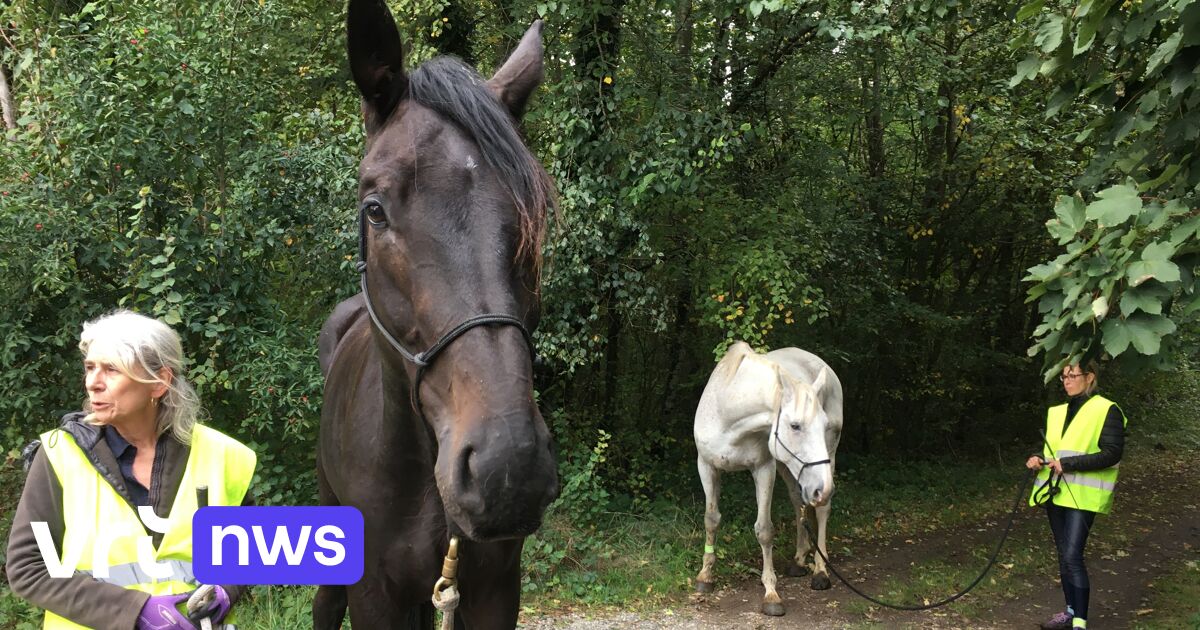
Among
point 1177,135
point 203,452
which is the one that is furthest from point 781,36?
point 203,452

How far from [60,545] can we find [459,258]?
47.0 inches

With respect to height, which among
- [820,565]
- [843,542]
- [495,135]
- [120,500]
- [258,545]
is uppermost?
[495,135]

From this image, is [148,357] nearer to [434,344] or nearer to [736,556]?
[434,344]

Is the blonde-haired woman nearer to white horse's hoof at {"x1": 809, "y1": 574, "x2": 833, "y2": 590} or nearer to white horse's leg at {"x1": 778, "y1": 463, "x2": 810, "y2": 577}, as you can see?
white horse's hoof at {"x1": 809, "y1": 574, "x2": 833, "y2": 590}

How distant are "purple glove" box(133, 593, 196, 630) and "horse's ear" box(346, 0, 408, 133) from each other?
119 cm

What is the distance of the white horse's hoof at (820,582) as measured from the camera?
6.80 meters

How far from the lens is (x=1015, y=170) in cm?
1049

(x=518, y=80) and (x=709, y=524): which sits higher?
(x=518, y=80)

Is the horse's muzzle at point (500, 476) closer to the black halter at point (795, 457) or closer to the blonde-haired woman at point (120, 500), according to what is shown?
the blonde-haired woman at point (120, 500)

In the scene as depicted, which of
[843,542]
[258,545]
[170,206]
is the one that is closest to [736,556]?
[843,542]

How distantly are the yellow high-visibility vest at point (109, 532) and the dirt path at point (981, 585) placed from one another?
164 inches

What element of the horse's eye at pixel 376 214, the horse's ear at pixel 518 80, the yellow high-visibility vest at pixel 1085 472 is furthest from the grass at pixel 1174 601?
the horse's eye at pixel 376 214

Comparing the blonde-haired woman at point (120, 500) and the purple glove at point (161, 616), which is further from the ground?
the blonde-haired woman at point (120, 500)

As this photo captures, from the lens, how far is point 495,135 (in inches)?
64.9
